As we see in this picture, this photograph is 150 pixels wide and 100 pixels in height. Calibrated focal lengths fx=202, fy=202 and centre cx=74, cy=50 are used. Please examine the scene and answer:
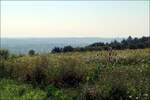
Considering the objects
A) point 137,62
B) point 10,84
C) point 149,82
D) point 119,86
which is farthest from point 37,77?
point 137,62

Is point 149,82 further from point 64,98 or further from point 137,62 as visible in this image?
point 137,62

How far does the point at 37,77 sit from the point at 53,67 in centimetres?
56

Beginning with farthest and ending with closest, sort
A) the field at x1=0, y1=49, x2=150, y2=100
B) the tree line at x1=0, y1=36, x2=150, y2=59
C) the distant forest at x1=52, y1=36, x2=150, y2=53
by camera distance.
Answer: the distant forest at x1=52, y1=36, x2=150, y2=53 → the tree line at x1=0, y1=36, x2=150, y2=59 → the field at x1=0, y1=49, x2=150, y2=100

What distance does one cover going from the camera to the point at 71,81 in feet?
18.6

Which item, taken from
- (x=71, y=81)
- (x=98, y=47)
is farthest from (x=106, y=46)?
(x=71, y=81)

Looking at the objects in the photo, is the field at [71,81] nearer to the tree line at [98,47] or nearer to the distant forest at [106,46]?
→ the tree line at [98,47]

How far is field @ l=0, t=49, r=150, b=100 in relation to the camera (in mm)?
4359

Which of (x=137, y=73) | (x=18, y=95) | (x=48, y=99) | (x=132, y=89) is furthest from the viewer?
(x=137, y=73)

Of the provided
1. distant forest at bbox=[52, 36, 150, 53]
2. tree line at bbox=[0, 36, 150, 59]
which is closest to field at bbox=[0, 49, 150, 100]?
tree line at bbox=[0, 36, 150, 59]

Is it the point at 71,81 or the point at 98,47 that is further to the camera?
the point at 98,47

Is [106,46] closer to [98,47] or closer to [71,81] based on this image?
[98,47]

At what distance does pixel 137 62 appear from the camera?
7.32 metres

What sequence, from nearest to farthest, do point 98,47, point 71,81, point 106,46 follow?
1. point 71,81
2. point 106,46
3. point 98,47

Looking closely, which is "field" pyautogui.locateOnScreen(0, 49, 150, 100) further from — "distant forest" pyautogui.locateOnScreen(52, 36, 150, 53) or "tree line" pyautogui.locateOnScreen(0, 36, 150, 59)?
"distant forest" pyautogui.locateOnScreen(52, 36, 150, 53)
